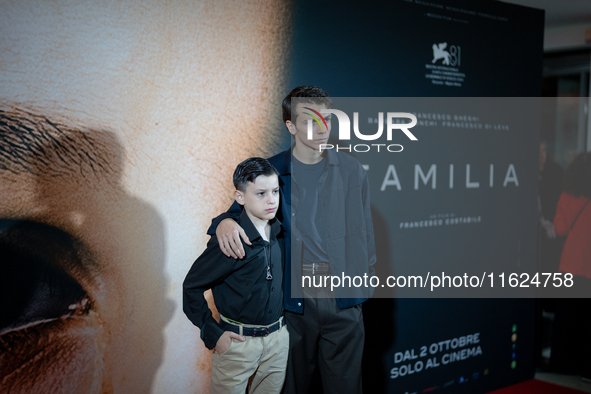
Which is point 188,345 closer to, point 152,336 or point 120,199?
point 152,336

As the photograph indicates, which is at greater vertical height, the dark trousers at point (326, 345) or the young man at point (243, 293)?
the young man at point (243, 293)

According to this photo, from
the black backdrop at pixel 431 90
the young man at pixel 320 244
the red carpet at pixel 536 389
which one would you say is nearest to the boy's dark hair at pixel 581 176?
the black backdrop at pixel 431 90

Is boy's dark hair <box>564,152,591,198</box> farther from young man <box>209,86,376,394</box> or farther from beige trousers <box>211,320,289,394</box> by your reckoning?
beige trousers <box>211,320,289,394</box>

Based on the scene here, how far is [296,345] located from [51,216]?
4.06 feet

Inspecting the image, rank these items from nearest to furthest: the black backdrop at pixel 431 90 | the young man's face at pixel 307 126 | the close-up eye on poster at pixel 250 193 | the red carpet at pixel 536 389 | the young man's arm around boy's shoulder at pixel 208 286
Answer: the young man's arm around boy's shoulder at pixel 208 286, the close-up eye on poster at pixel 250 193, the young man's face at pixel 307 126, the black backdrop at pixel 431 90, the red carpet at pixel 536 389

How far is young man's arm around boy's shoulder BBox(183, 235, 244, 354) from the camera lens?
1.74m

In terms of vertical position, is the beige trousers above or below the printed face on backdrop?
below

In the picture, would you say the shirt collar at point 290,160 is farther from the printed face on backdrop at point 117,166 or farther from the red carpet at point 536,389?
the red carpet at point 536,389

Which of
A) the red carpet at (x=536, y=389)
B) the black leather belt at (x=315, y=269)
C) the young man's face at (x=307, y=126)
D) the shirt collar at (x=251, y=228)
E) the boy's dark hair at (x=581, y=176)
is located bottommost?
the red carpet at (x=536, y=389)

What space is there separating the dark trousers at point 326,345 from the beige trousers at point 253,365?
22 centimetres

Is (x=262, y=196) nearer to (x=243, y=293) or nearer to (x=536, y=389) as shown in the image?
(x=243, y=293)

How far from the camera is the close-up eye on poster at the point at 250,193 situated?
186cm

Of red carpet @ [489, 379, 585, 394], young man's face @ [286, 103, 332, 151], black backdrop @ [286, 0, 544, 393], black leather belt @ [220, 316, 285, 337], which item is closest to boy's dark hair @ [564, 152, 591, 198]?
black backdrop @ [286, 0, 544, 393]

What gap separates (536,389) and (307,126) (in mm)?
2712
